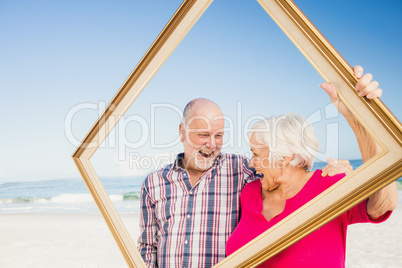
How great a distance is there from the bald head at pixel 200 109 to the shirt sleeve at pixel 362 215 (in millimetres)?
547

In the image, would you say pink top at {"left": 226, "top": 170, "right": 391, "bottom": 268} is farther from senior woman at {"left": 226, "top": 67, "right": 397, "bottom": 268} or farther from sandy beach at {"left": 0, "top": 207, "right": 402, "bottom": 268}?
Result: sandy beach at {"left": 0, "top": 207, "right": 402, "bottom": 268}

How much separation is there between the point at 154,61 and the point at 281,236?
0.65 m

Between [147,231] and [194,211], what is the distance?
0.27 m

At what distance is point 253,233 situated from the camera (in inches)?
46.2

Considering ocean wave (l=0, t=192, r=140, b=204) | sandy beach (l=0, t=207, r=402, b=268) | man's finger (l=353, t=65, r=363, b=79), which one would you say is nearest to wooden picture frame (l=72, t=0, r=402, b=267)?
man's finger (l=353, t=65, r=363, b=79)

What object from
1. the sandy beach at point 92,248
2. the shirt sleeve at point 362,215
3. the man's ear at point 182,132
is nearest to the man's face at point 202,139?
the man's ear at point 182,132

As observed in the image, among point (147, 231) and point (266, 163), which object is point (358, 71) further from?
point (147, 231)

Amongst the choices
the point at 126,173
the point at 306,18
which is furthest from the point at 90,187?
the point at 306,18

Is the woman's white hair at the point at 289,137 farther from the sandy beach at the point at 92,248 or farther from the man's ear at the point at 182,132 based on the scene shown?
the sandy beach at the point at 92,248

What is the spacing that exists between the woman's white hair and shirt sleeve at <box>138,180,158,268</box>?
24.4 inches

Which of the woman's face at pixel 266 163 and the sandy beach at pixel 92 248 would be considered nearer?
the woman's face at pixel 266 163

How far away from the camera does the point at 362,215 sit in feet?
3.44

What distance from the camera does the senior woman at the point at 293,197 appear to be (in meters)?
1.05

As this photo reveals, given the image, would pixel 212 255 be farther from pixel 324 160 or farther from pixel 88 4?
pixel 88 4
